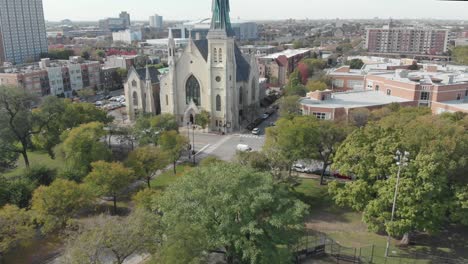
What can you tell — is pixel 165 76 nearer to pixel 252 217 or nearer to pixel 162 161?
pixel 162 161

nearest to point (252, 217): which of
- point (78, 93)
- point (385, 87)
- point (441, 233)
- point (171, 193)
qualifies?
point (171, 193)

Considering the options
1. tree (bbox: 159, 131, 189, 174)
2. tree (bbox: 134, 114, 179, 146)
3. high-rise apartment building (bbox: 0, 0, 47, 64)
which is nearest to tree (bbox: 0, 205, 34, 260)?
tree (bbox: 159, 131, 189, 174)

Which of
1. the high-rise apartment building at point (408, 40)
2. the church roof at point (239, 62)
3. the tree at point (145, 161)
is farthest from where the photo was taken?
the high-rise apartment building at point (408, 40)

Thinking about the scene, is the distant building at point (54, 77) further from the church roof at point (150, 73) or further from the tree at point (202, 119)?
the tree at point (202, 119)

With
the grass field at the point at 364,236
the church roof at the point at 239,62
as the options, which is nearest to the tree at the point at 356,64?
the church roof at the point at 239,62

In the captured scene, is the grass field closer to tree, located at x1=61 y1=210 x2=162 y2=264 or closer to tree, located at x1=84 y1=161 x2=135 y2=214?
tree, located at x1=61 y1=210 x2=162 y2=264

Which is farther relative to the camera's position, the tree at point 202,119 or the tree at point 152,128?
the tree at point 202,119

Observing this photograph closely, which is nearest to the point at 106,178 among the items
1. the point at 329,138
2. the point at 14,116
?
the point at 14,116
